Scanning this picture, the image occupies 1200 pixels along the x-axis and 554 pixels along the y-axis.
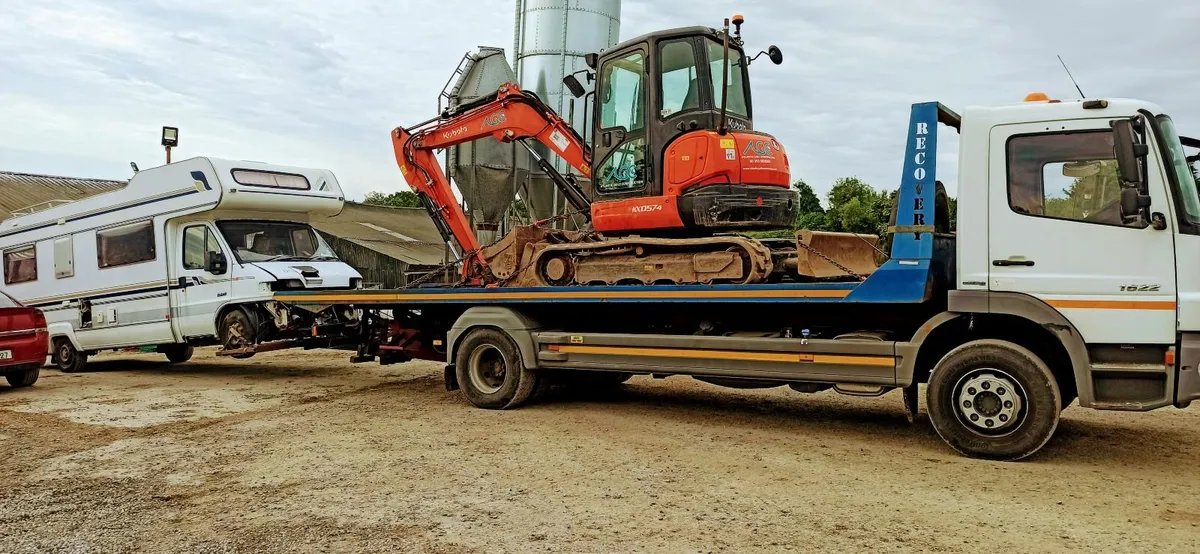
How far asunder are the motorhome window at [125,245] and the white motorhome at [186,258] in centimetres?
2

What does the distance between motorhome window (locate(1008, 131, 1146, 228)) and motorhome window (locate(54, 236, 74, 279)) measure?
13697 mm

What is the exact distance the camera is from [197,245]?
12.5 m

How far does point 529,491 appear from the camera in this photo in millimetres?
5750

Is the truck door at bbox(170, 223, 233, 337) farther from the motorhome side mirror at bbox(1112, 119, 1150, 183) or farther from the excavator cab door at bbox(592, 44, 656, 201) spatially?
the motorhome side mirror at bbox(1112, 119, 1150, 183)

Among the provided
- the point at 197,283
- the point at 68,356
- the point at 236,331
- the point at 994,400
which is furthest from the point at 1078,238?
A: the point at 68,356

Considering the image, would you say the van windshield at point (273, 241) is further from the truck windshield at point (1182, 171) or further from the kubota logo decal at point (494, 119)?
the truck windshield at point (1182, 171)

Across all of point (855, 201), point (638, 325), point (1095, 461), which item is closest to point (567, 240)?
point (638, 325)

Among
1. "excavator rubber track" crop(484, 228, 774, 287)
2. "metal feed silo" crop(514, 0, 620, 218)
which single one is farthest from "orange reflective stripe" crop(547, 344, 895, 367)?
"metal feed silo" crop(514, 0, 620, 218)

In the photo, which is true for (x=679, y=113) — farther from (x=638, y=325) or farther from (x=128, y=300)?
(x=128, y=300)

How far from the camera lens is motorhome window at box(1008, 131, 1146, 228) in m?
6.18

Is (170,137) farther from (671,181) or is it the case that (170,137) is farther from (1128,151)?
(1128,151)

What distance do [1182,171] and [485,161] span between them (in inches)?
459

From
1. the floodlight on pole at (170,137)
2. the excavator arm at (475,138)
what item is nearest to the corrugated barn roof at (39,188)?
the floodlight on pole at (170,137)

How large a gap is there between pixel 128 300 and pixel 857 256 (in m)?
10.8
